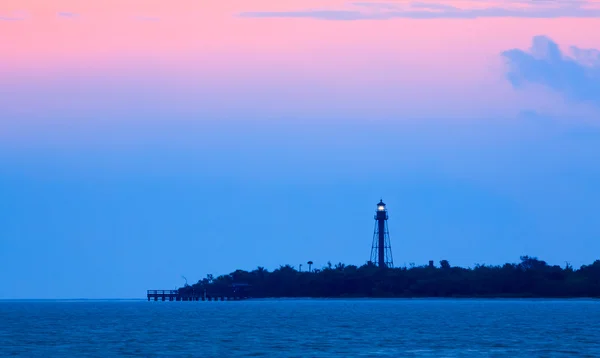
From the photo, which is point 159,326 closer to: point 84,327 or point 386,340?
point 84,327

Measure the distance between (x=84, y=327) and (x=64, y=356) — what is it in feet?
118

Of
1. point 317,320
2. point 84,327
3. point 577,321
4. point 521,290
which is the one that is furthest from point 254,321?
point 521,290

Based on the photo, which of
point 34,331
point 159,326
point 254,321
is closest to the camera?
point 34,331

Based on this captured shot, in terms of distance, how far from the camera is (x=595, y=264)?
199 m

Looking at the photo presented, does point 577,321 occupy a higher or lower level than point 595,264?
lower

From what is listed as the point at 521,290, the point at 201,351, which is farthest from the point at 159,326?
the point at 521,290

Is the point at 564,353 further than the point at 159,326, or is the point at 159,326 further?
the point at 159,326

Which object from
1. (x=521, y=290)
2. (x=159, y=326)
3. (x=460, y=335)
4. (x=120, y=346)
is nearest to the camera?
(x=120, y=346)

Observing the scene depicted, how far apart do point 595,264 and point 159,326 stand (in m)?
119

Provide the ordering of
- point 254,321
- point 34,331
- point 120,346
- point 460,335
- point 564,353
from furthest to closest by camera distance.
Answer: point 254,321
point 34,331
point 460,335
point 120,346
point 564,353

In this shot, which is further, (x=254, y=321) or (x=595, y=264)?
(x=595, y=264)

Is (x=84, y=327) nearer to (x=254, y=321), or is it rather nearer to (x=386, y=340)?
(x=254, y=321)

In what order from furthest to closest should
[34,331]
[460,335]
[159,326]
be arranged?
[159,326] < [34,331] < [460,335]

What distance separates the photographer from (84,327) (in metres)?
98.4
